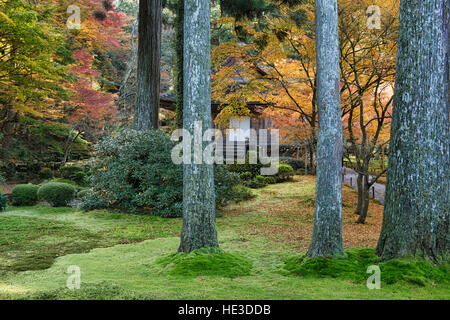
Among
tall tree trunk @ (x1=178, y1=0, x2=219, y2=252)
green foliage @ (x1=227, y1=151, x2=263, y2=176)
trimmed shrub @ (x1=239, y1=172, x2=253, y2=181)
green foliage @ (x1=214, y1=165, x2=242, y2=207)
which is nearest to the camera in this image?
tall tree trunk @ (x1=178, y1=0, x2=219, y2=252)

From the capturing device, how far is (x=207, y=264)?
5586 millimetres

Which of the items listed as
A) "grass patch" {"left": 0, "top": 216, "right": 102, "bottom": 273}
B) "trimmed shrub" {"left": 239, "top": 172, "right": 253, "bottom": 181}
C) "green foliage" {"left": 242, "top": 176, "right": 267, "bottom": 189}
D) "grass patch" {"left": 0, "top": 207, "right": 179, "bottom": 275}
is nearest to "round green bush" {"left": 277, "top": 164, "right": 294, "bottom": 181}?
"green foliage" {"left": 242, "top": 176, "right": 267, "bottom": 189}

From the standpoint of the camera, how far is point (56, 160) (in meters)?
23.7

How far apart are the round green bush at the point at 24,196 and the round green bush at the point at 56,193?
586mm

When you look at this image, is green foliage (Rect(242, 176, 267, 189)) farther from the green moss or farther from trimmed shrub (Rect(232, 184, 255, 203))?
the green moss

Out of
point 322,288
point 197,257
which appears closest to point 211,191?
point 197,257

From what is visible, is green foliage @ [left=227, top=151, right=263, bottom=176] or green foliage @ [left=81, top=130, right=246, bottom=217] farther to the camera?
green foliage @ [left=227, top=151, right=263, bottom=176]

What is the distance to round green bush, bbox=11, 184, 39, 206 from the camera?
13852 mm

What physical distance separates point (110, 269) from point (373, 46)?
865 centimetres

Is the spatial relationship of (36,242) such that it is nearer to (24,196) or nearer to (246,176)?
(24,196)

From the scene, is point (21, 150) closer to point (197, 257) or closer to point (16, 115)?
point (16, 115)

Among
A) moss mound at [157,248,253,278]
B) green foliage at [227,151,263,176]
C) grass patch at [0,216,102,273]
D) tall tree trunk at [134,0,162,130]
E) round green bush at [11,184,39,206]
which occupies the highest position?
tall tree trunk at [134,0,162,130]

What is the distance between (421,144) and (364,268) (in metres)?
1.89

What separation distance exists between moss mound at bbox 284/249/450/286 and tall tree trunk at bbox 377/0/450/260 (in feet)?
0.66
